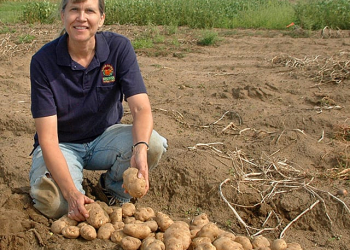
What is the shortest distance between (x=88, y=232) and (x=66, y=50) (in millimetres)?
1086

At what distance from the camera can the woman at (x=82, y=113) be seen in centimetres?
260

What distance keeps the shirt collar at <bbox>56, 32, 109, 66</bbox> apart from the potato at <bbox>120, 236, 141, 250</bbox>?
1.10 m

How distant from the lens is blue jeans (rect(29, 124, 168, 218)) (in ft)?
8.69

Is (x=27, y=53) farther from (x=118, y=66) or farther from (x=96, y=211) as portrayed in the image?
(x=96, y=211)

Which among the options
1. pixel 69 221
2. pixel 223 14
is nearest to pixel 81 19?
pixel 69 221

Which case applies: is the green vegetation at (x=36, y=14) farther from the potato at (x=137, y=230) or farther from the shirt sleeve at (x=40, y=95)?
the potato at (x=137, y=230)

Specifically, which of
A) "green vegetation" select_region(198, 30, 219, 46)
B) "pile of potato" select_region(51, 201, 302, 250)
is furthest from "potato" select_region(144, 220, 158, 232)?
"green vegetation" select_region(198, 30, 219, 46)

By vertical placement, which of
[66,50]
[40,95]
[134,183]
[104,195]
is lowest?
[104,195]

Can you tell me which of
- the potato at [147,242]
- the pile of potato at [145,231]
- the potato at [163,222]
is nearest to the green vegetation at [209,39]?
the pile of potato at [145,231]

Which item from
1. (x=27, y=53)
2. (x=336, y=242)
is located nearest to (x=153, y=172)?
(x=336, y=242)

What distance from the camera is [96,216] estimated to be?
247 cm

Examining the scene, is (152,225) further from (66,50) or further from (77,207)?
(66,50)

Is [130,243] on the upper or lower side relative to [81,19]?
lower

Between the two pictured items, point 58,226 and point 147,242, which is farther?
point 58,226
